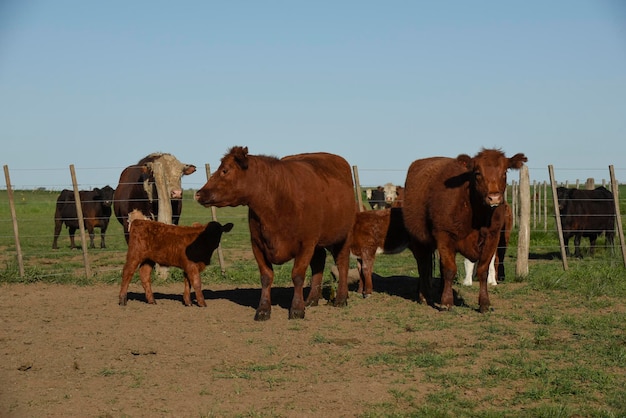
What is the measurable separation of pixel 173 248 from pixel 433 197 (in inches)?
141

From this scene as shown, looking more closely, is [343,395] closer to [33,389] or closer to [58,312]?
[33,389]

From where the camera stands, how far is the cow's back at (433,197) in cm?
A: 1020

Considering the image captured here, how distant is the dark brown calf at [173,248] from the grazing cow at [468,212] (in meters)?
2.87

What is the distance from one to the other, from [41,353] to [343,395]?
3260 mm

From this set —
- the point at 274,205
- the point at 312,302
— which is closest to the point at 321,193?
the point at 274,205

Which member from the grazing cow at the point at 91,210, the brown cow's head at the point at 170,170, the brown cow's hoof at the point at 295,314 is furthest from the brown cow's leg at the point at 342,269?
the grazing cow at the point at 91,210

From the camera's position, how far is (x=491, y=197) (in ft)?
31.0

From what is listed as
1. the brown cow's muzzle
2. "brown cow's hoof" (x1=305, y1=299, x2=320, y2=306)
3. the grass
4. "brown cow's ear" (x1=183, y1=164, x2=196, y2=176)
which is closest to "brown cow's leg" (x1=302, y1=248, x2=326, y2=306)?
"brown cow's hoof" (x1=305, y1=299, x2=320, y2=306)

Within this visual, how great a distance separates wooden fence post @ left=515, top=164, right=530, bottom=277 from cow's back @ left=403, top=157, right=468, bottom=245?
2.61 metres

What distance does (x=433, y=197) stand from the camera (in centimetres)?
1052

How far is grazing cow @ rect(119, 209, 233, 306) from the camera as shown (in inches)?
408

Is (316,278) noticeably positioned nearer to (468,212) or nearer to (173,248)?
(173,248)

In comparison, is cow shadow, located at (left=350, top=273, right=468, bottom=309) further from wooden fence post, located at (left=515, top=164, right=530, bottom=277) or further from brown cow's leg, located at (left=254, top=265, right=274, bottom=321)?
brown cow's leg, located at (left=254, top=265, right=274, bottom=321)

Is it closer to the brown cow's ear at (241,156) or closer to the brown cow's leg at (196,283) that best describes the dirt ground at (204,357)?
the brown cow's leg at (196,283)
